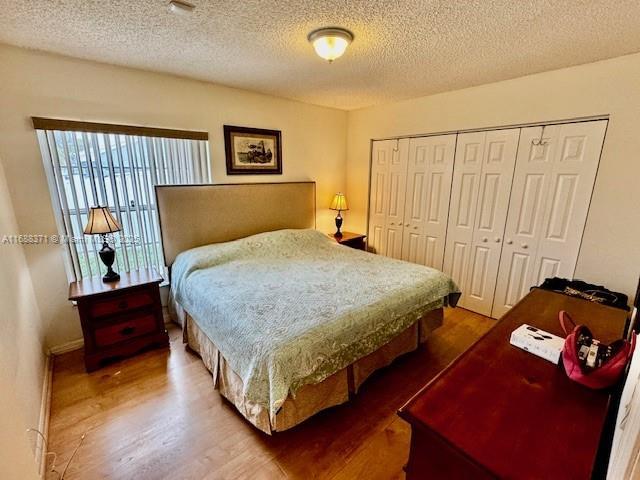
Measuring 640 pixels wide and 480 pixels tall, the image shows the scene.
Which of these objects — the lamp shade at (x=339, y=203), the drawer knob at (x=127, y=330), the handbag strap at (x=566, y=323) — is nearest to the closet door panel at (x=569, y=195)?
the handbag strap at (x=566, y=323)

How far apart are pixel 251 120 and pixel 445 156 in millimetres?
2133

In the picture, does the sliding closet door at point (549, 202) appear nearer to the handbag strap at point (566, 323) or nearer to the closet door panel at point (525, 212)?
the closet door panel at point (525, 212)

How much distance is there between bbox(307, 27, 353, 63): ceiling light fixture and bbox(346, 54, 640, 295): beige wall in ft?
5.51

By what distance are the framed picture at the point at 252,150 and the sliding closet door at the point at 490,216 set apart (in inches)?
87.3

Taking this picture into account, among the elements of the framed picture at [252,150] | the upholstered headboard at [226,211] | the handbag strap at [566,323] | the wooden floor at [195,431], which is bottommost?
the wooden floor at [195,431]

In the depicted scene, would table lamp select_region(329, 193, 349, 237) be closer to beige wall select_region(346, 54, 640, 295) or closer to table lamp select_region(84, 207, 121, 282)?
beige wall select_region(346, 54, 640, 295)

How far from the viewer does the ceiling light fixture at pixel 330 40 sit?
173 centimetres

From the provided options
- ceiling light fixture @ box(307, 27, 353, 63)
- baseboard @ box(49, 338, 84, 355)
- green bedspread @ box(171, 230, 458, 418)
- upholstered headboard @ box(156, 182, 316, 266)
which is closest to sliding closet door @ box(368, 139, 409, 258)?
upholstered headboard @ box(156, 182, 316, 266)

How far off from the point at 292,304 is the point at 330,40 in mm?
1640

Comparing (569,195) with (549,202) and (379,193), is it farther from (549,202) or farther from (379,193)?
(379,193)

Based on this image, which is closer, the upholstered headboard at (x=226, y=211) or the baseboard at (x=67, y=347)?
the baseboard at (x=67, y=347)

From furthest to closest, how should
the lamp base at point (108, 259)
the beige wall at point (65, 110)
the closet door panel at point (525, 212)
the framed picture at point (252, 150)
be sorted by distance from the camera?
the framed picture at point (252, 150) < the closet door panel at point (525, 212) < the lamp base at point (108, 259) < the beige wall at point (65, 110)

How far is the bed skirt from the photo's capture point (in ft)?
5.05

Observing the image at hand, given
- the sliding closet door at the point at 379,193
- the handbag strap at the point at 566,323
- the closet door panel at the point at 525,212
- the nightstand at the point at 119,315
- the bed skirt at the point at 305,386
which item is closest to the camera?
the handbag strap at the point at 566,323
